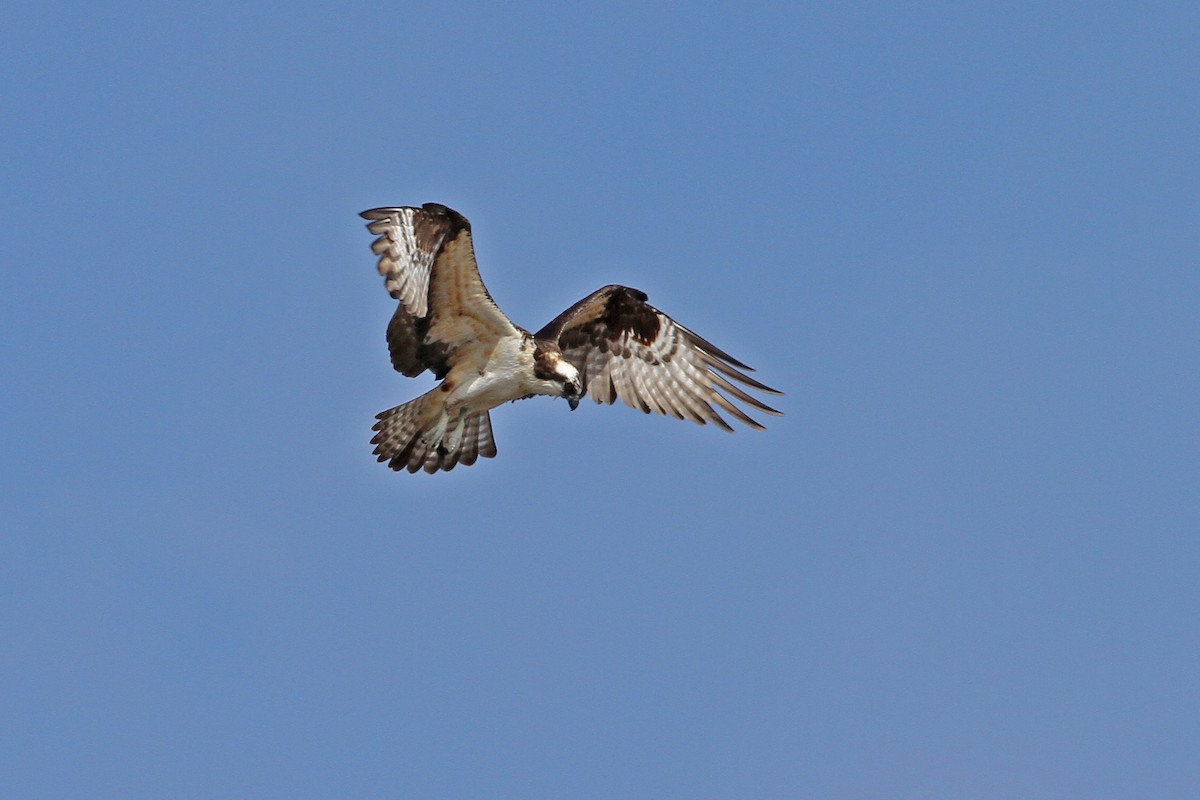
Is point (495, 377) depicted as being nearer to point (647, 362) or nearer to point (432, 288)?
point (432, 288)

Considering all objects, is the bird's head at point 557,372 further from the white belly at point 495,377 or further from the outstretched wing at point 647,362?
the outstretched wing at point 647,362

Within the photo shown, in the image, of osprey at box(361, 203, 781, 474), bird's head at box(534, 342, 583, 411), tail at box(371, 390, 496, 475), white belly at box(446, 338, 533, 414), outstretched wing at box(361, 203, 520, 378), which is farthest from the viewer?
tail at box(371, 390, 496, 475)

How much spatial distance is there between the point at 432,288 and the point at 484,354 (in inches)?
37.0

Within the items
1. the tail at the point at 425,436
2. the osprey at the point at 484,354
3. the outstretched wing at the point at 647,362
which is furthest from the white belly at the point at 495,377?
the outstretched wing at the point at 647,362

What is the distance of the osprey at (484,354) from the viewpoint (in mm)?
14734

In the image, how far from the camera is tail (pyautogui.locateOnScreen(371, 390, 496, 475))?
16.7 meters

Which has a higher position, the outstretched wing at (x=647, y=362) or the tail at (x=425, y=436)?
the outstretched wing at (x=647, y=362)

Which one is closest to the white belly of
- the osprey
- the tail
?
the osprey

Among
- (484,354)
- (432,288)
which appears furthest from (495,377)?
(432,288)

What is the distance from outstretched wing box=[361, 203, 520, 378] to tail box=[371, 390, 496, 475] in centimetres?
61

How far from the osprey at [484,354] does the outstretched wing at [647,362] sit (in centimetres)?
1

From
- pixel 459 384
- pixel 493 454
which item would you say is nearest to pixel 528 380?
pixel 459 384

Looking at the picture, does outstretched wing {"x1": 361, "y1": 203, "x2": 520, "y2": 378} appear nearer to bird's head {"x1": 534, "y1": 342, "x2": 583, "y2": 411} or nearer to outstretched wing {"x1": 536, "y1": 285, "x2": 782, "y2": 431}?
bird's head {"x1": 534, "y1": 342, "x2": 583, "y2": 411}

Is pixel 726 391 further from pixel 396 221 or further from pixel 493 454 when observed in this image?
pixel 396 221
